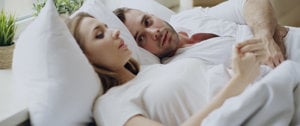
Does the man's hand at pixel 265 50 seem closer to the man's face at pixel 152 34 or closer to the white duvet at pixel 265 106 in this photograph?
the white duvet at pixel 265 106

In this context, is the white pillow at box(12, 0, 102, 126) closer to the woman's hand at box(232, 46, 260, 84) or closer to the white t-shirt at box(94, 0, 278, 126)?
the white t-shirt at box(94, 0, 278, 126)

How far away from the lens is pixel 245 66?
1227mm

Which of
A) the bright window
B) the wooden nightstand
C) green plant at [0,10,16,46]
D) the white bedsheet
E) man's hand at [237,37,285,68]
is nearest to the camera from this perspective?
the white bedsheet

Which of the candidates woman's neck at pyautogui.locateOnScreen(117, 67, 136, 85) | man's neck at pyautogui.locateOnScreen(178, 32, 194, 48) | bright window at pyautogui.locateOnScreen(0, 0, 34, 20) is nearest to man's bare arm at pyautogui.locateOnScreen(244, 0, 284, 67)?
man's neck at pyautogui.locateOnScreen(178, 32, 194, 48)

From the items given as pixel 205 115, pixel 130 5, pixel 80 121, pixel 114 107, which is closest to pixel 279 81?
pixel 205 115

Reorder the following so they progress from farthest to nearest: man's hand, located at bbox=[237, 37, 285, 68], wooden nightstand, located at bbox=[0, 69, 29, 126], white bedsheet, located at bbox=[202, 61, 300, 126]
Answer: man's hand, located at bbox=[237, 37, 285, 68] → wooden nightstand, located at bbox=[0, 69, 29, 126] → white bedsheet, located at bbox=[202, 61, 300, 126]

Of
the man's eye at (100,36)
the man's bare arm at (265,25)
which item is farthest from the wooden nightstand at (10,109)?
the man's bare arm at (265,25)

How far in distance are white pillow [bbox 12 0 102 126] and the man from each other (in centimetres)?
42

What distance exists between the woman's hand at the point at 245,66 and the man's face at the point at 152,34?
382 mm

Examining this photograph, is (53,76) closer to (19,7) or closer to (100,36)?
(100,36)

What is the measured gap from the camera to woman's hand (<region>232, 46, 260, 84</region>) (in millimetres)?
1215

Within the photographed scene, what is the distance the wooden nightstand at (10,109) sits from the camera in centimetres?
113

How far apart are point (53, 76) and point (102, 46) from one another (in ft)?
0.70

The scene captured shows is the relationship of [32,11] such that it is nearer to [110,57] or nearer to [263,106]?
[110,57]
